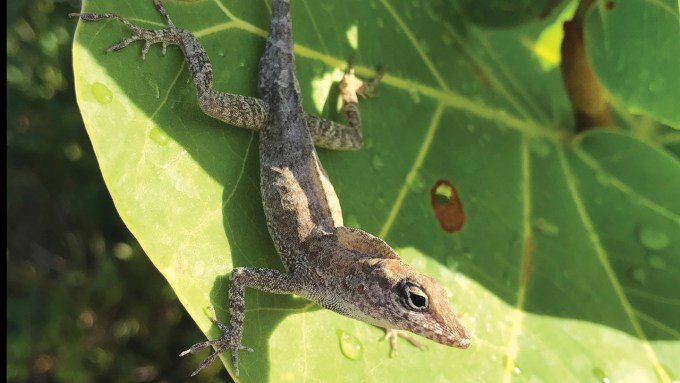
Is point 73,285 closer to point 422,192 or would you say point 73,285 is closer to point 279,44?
point 279,44

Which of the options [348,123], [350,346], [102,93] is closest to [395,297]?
[350,346]

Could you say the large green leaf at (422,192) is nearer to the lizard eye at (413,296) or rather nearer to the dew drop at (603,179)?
the dew drop at (603,179)

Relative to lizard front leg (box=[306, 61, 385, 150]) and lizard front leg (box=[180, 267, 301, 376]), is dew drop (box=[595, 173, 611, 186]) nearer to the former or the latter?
lizard front leg (box=[306, 61, 385, 150])

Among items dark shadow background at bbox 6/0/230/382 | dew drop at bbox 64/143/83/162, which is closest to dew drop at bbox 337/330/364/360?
dark shadow background at bbox 6/0/230/382

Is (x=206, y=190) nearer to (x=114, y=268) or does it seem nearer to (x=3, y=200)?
(x=3, y=200)

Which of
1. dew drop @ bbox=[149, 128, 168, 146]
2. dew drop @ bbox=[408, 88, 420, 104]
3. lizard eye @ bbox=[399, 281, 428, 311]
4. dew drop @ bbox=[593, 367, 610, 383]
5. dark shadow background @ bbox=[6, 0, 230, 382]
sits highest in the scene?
dew drop @ bbox=[408, 88, 420, 104]

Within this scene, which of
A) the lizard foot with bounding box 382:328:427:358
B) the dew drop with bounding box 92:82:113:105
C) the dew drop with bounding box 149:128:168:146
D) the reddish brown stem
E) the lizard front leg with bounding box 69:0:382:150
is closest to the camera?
the dew drop with bounding box 92:82:113:105
